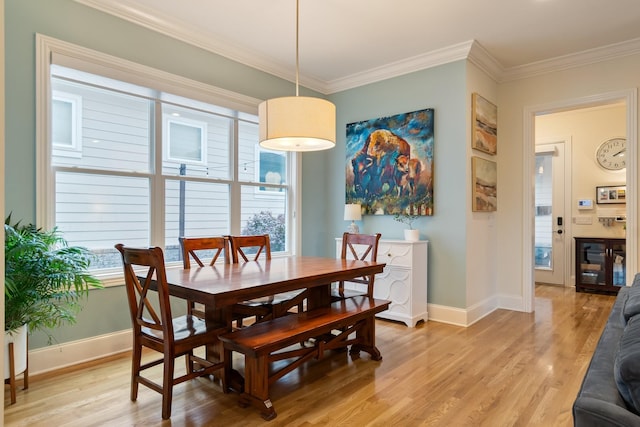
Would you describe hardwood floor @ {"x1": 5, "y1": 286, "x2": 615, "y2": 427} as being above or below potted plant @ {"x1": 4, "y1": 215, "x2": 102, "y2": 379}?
below

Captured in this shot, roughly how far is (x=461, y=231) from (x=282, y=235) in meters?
2.07

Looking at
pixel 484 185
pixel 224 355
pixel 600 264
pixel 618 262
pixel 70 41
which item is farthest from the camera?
A: pixel 600 264

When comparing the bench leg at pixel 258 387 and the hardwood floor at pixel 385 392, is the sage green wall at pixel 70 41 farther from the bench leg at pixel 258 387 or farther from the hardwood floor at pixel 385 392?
the bench leg at pixel 258 387

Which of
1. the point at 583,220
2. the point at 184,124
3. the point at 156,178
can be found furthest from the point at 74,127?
the point at 583,220

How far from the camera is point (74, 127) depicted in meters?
3.04

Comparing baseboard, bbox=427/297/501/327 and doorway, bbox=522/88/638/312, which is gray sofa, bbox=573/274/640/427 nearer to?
baseboard, bbox=427/297/501/327

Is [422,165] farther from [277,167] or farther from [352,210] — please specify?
[277,167]

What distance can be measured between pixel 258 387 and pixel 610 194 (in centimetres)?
580

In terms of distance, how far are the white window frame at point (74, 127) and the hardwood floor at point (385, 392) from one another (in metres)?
1.62

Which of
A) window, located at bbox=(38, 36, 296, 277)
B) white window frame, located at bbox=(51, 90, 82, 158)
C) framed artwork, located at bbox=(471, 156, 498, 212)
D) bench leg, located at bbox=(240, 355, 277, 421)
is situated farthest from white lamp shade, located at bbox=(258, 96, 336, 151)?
framed artwork, located at bbox=(471, 156, 498, 212)

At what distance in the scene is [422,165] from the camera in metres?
4.23

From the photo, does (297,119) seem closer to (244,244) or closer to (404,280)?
(244,244)

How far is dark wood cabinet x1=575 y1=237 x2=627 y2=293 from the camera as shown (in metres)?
5.29

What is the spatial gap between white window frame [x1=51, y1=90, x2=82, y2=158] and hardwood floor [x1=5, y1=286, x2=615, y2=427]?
5.31ft
